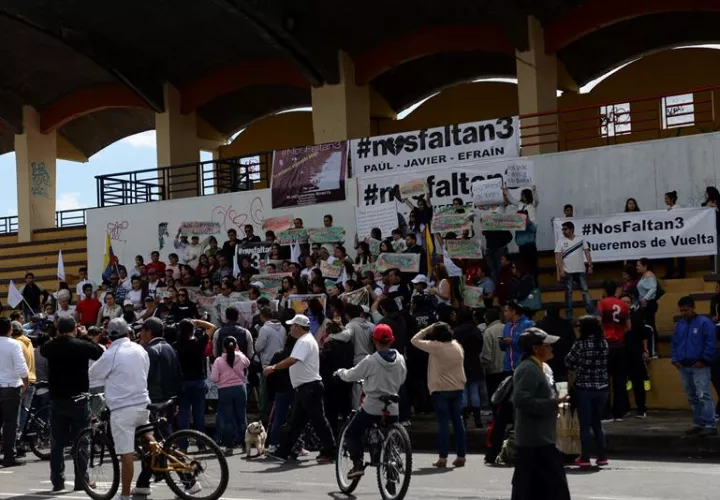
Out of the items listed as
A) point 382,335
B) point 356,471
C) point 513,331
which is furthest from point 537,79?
point 356,471

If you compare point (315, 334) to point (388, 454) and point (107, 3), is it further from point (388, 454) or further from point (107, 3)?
point (107, 3)

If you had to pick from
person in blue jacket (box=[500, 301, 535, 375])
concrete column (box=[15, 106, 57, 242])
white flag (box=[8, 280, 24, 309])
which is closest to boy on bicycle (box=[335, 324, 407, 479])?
person in blue jacket (box=[500, 301, 535, 375])

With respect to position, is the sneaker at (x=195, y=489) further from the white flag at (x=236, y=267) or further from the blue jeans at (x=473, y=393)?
the white flag at (x=236, y=267)

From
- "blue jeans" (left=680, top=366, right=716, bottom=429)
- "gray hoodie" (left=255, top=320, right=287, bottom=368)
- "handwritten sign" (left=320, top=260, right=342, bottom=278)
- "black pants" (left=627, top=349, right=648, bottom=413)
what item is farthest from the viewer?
"handwritten sign" (left=320, top=260, right=342, bottom=278)

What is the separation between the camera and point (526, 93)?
27469mm

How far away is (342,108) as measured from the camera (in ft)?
98.2

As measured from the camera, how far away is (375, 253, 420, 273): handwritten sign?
20.3m

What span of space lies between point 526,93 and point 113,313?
34.8ft

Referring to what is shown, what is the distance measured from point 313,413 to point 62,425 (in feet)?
9.64

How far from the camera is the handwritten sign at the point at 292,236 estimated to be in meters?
23.7

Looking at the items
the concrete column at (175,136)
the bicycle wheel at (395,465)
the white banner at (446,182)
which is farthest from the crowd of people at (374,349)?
the concrete column at (175,136)

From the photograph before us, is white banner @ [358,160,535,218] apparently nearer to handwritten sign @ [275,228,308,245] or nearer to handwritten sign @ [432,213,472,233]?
handwritten sign @ [432,213,472,233]

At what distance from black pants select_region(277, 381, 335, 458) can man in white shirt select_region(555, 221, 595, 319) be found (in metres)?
6.75

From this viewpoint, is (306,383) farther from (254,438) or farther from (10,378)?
(10,378)
